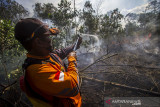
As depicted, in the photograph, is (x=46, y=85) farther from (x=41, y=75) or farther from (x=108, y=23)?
(x=108, y=23)

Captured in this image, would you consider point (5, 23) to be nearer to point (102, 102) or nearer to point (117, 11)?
point (102, 102)

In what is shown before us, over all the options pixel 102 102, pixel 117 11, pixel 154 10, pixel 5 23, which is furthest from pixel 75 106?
pixel 154 10

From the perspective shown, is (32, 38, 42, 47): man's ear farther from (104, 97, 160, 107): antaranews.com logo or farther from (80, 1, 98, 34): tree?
(80, 1, 98, 34): tree

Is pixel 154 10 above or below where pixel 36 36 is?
above

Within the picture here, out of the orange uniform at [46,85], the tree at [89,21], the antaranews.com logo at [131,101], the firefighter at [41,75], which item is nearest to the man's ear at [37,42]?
the firefighter at [41,75]

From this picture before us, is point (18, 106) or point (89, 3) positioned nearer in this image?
point (18, 106)

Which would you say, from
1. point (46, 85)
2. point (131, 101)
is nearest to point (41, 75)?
point (46, 85)

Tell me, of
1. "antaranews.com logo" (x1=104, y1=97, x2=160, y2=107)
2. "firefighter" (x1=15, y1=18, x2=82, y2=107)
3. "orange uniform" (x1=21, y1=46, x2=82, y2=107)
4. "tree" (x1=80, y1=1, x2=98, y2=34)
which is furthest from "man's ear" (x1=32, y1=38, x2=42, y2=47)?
"tree" (x1=80, y1=1, x2=98, y2=34)

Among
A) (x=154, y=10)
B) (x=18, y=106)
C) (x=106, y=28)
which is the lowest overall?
(x=18, y=106)

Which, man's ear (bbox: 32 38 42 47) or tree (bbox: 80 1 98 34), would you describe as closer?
man's ear (bbox: 32 38 42 47)

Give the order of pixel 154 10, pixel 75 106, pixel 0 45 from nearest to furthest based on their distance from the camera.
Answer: pixel 75 106, pixel 0 45, pixel 154 10

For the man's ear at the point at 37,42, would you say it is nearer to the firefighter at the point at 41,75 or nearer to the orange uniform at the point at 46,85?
the firefighter at the point at 41,75

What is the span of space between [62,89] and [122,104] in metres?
3.16

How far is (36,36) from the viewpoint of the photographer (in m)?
1.09
